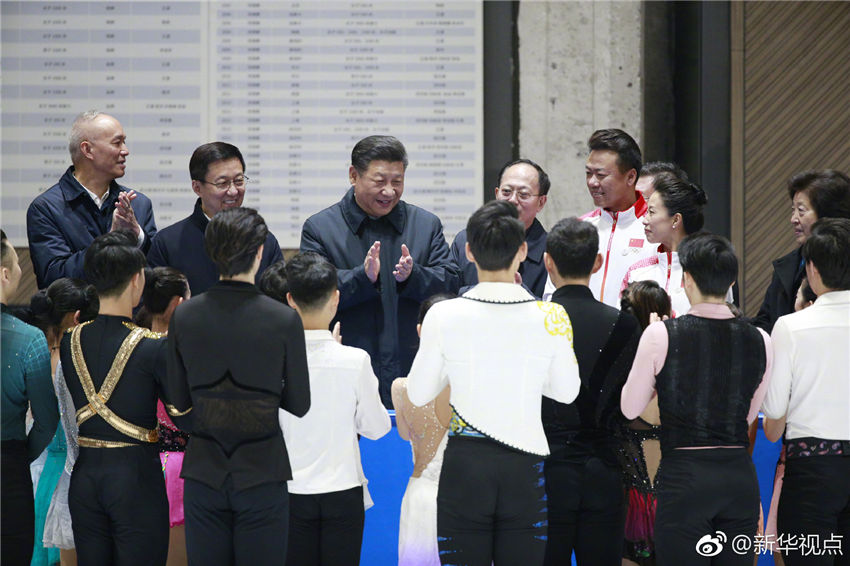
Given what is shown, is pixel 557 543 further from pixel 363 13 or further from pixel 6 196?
pixel 6 196

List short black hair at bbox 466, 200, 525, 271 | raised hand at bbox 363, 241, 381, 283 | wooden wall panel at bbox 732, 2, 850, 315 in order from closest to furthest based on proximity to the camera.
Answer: short black hair at bbox 466, 200, 525, 271, raised hand at bbox 363, 241, 381, 283, wooden wall panel at bbox 732, 2, 850, 315

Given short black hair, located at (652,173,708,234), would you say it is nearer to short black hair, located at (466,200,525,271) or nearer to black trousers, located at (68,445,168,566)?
short black hair, located at (466,200,525,271)

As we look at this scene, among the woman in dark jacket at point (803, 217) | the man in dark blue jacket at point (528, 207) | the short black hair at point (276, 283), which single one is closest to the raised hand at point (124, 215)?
A: the short black hair at point (276, 283)

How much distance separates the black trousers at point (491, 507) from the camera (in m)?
2.45

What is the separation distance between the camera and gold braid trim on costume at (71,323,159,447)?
2709 millimetres

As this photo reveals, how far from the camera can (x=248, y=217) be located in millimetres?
2598

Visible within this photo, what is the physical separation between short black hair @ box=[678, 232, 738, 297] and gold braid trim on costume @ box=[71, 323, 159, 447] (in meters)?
1.69

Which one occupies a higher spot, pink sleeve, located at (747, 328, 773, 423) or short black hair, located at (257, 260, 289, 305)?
short black hair, located at (257, 260, 289, 305)

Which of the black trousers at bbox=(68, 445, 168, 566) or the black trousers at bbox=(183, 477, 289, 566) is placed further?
the black trousers at bbox=(68, 445, 168, 566)

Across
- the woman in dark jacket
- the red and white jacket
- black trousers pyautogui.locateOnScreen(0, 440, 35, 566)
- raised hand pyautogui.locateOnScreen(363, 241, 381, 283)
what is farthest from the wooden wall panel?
black trousers pyautogui.locateOnScreen(0, 440, 35, 566)

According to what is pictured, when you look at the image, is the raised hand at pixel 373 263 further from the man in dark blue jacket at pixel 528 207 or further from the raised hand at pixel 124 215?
the raised hand at pixel 124 215

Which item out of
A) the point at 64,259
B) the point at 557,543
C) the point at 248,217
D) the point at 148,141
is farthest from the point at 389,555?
the point at 148,141

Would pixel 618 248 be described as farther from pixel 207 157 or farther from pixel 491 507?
pixel 491 507

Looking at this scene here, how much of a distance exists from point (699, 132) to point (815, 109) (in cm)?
75
